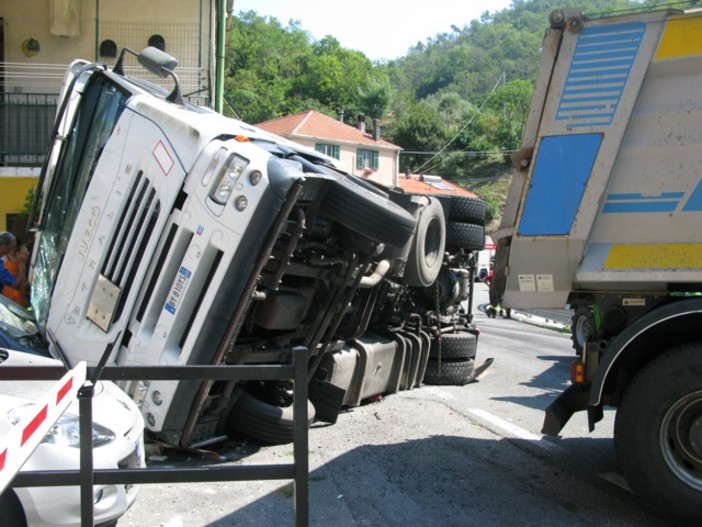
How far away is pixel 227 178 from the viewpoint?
486 centimetres

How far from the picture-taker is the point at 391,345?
287 inches

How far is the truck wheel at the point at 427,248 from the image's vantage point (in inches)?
278

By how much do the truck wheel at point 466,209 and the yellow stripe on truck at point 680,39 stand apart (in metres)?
4.17

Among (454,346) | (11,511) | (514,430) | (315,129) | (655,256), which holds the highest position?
(315,129)

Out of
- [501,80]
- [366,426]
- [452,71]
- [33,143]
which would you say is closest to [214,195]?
[366,426]

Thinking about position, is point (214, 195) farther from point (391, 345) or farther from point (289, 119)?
point (289, 119)

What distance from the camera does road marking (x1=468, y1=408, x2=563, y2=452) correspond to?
5.85m

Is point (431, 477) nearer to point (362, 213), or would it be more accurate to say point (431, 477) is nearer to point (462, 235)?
point (362, 213)

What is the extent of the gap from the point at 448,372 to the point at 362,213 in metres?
3.66

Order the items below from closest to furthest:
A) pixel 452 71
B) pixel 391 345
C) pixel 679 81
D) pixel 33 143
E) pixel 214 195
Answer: pixel 679 81
pixel 214 195
pixel 391 345
pixel 33 143
pixel 452 71

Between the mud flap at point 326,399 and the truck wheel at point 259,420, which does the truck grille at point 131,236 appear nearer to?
the truck wheel at point 259,420

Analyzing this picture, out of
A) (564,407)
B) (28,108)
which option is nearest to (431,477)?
(564,407)

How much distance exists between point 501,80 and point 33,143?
104 m

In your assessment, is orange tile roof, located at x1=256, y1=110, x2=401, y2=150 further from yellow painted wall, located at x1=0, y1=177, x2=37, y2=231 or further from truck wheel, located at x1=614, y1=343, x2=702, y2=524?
truck wheel, located at x1=614, y1=343, x2=702, y2=524
